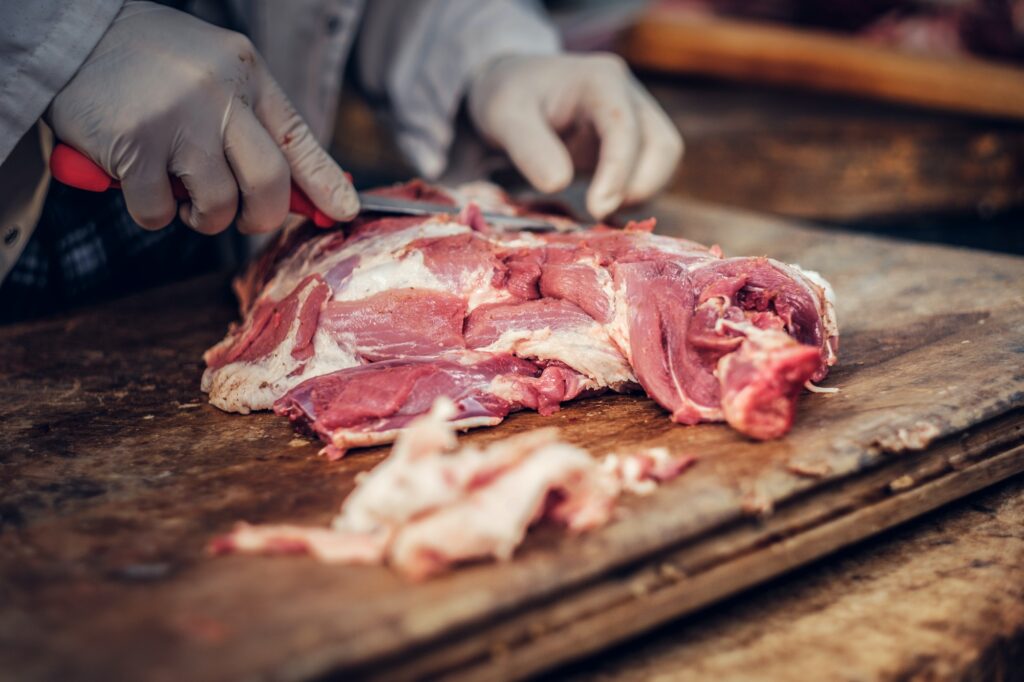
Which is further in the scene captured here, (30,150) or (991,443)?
(30,150)

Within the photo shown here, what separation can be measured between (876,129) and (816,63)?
690mm

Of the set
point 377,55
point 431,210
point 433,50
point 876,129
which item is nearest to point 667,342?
point 431,210

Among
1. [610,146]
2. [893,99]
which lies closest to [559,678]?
[610,146]

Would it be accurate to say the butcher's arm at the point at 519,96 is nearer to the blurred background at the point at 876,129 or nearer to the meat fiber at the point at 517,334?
the blurred background at the point at 876,129

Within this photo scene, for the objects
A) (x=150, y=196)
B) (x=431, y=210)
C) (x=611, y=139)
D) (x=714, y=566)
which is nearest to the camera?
(x=714, y=566)

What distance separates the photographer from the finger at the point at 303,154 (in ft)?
9.09

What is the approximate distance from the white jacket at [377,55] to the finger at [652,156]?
2.86 feet

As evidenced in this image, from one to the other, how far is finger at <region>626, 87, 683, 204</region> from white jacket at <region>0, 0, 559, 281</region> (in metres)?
0.87

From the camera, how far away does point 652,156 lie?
144 inches

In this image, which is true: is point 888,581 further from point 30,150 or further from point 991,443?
point 30,150

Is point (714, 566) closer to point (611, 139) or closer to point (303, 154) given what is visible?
point (303, 154)

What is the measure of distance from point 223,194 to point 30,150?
793 millimetres

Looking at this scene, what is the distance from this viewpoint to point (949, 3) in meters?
6.00

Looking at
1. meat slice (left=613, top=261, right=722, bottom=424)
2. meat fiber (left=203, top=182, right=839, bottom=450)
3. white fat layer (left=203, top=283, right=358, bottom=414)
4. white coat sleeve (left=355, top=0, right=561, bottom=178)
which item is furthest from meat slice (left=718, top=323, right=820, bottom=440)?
white coat sleeve (left=355, top=0, right=561, bottom=178)
